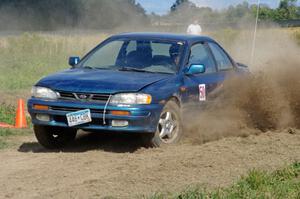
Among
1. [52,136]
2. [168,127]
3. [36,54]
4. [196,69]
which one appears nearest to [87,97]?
[52,136]

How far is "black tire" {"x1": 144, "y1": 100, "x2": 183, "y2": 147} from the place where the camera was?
909 cm

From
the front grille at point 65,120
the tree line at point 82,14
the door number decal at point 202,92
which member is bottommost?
the tree line at point 82,14

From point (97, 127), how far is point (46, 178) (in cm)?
159

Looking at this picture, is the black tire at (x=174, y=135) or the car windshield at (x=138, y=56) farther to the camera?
the car windshield at (x=138, y=56)

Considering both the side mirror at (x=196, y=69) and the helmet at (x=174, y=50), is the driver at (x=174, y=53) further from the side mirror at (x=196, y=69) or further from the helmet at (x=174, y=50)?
the side mirror at (x=196, y=69)

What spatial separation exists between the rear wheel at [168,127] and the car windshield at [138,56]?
618 mm

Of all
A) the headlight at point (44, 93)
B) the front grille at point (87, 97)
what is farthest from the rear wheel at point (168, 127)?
the headlight at point (44, 93)

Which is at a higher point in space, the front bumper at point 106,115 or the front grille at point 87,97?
the front grille at point 87,97

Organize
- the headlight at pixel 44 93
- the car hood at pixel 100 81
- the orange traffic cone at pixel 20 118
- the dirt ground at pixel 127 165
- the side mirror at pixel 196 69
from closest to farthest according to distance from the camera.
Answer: the dirt ground at pixel 127 165 → the car hood at pixel 100 81 → the headlight at pixel 44 93 → the side mirror at pixel 196 69 → the orange traffic cone at pixel 20 118

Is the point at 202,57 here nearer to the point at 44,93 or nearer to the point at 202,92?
the point at 202,92

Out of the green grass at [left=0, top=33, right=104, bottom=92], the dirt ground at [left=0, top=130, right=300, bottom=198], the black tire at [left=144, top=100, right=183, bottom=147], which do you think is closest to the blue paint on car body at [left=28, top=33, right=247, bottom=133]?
the black tire at [left=144, top=100, right=183, bottom=147]

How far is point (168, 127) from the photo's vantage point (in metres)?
9.35

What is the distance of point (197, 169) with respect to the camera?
762 centimetres

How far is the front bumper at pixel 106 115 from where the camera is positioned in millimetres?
8750
